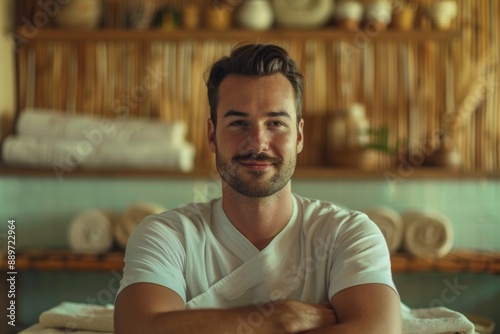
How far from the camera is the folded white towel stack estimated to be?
2803 mm

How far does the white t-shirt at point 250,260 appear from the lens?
1499 mm

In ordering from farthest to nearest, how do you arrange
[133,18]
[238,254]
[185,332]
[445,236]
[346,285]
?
[133,18] → [445,236] → [238,254] → [346,285] → [185,332]

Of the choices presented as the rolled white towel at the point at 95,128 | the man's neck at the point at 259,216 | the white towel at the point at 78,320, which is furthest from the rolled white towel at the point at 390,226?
the white towel at the point at 78,320

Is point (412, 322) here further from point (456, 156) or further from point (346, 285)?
point (456, 156)

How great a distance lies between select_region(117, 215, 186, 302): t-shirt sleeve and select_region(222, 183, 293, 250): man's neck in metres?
0.17

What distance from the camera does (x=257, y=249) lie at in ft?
5.26

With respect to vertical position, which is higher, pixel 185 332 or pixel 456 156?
pixel 456 156

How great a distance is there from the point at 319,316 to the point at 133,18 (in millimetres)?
1951

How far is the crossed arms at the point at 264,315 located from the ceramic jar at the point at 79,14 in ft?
5.91

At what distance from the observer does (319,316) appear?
4.63 feet

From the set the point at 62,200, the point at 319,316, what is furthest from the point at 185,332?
the point at 62,200

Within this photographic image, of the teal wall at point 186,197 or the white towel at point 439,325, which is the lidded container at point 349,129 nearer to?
the teal wall at point 186,197

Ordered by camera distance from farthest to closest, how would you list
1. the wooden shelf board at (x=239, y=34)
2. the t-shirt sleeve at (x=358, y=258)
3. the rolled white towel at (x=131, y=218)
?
the wooden shelf board at (x=239, y=34) → the rolled white towel at (x=131, y=218) → the t-shirt sleeve at (x=358, y=258)

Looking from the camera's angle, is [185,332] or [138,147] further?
[138,147]
